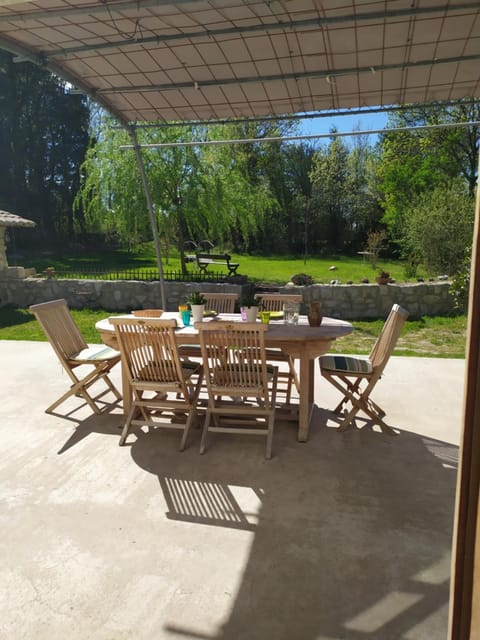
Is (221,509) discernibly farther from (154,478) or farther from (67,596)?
(67,596)

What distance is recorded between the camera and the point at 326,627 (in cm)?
177

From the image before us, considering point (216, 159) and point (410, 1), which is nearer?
point (410, 1)

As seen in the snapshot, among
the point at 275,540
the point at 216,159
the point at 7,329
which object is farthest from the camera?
the point at 216,159

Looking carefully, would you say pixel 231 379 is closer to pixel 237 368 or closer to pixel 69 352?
pixel 237 368

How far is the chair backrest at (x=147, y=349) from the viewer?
124 inches

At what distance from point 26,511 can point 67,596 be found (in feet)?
2.50

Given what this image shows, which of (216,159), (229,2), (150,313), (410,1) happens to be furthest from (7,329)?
(410,1)

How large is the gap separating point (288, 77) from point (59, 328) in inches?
106

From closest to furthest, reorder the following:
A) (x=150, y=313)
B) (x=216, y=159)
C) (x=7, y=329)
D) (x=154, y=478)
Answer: (x=154, y=478)
(x=150, y=313)
(x=7, y=329)
(x=216, y=159)

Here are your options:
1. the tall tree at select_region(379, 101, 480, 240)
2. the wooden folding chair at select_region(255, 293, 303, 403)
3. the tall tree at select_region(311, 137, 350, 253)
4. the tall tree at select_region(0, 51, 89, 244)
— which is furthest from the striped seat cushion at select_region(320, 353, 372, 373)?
the tall tree at select_region(0, 51, 89, 244)

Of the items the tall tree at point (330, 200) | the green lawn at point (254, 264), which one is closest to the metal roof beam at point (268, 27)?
the green lawn at point (254, 264)

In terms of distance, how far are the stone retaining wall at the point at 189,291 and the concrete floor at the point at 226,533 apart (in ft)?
16.2

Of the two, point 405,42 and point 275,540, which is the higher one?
point 405,42

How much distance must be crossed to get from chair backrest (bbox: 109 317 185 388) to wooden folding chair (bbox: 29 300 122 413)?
52cm
